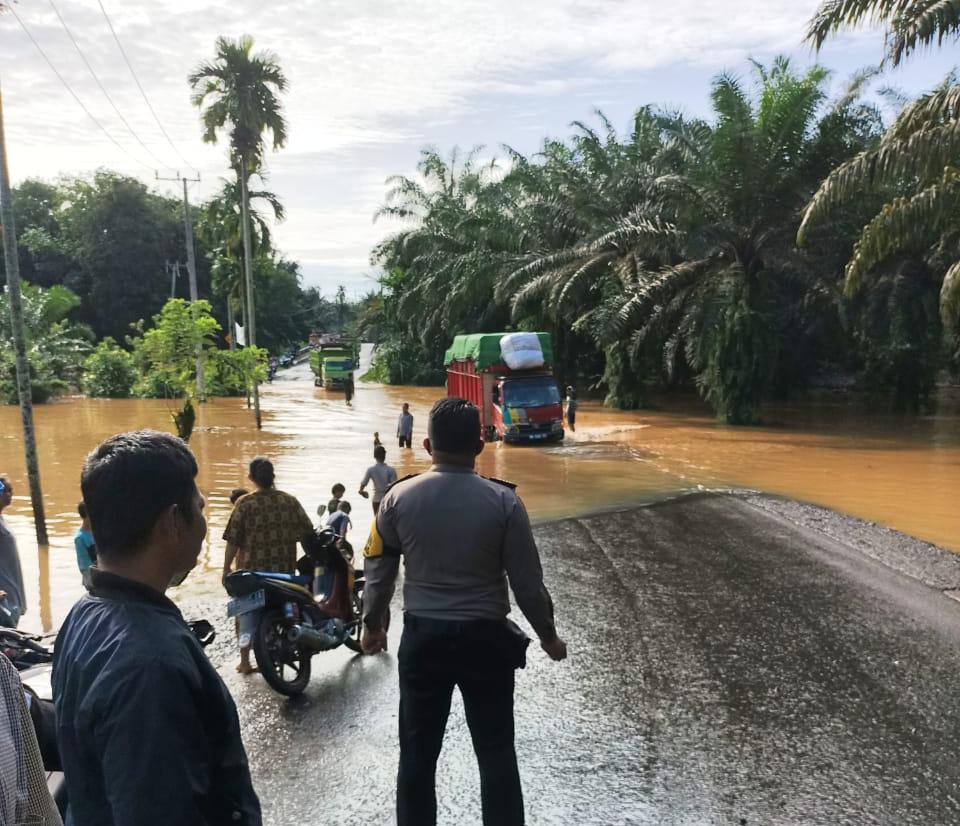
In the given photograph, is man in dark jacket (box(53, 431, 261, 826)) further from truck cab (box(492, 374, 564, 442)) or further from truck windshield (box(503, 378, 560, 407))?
truck windshield (box(503, 378, 560, 407))

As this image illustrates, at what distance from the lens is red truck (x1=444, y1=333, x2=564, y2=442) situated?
77.8 feet

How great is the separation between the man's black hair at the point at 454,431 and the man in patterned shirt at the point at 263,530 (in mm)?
2982

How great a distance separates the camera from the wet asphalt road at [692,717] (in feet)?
14.7

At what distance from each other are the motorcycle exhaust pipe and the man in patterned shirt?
1.74ft

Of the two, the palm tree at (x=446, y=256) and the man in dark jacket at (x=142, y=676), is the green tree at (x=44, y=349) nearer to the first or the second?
the palm tree at (x=446, y=256)

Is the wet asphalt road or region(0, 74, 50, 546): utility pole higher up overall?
region(0, 74, 50, 546): utility pole

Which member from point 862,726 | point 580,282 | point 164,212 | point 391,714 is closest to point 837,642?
point 862,726

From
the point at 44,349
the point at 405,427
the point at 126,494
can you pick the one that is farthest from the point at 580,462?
the point at 44,349

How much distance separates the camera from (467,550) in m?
3.73

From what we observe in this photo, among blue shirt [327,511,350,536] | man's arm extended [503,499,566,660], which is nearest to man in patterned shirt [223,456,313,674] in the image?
blue shirt [327,511,350,536]

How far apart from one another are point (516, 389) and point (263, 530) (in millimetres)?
17744

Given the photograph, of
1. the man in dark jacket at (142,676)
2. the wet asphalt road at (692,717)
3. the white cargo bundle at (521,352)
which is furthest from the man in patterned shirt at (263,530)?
the white cargo bundle at (521,352)

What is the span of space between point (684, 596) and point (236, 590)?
4.45 meters

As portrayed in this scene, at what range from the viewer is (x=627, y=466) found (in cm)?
1962
